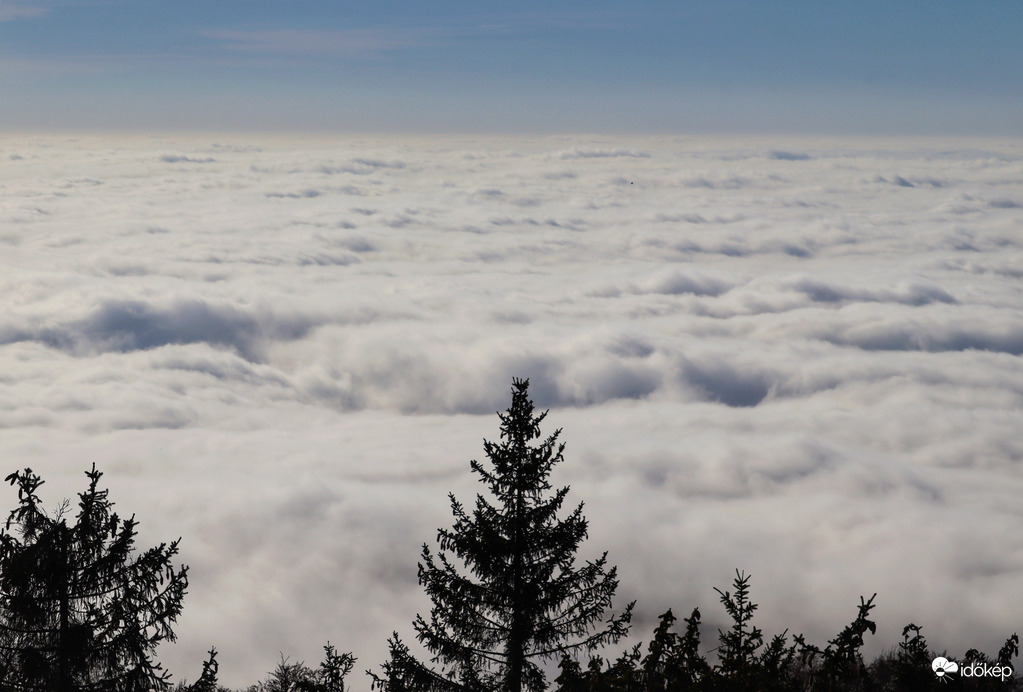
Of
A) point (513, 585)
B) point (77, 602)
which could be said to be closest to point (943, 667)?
point (513, 585)

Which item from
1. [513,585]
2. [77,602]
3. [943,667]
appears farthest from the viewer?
[513,585]

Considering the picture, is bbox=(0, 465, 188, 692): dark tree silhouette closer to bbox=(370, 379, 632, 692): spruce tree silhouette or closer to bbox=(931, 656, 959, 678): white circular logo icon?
bbox=(370, 379, 632, 692): spruce tree silhouette

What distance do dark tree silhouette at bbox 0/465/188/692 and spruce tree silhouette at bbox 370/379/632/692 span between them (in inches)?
187

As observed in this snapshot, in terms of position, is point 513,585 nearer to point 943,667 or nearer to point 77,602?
point 77,602

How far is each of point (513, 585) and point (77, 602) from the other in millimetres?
8213

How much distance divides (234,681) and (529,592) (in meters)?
149

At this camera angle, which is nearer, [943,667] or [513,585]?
[943,667]

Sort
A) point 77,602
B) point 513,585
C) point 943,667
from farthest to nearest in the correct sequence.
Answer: point 513,585
point 77,602
point 943,667

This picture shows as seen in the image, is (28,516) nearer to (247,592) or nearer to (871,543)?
(247,592)

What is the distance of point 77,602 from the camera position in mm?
13852

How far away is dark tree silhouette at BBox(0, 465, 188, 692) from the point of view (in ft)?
43.2

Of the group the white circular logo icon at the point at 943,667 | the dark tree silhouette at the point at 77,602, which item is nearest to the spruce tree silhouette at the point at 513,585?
the dark tree silhouette at the point at 77,602

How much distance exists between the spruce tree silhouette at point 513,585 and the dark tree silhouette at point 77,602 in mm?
4757

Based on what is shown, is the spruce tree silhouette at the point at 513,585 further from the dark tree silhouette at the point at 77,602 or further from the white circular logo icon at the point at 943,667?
the white circular logo icon at the point at 943,667
